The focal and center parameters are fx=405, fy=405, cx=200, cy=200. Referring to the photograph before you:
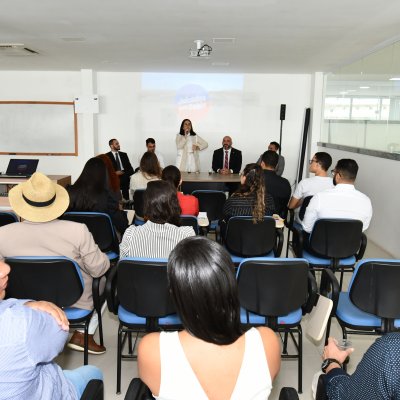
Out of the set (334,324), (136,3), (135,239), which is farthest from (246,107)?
(135,239)

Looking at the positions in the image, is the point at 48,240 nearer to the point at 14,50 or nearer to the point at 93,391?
the point at 93,391

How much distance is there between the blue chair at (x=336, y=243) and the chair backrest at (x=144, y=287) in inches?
59.1

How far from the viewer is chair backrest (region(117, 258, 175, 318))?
215 centimetres

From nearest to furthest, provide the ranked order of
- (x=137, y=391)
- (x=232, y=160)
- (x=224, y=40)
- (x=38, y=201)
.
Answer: (x=137, y=391), (x=38, y=201), (x=224, y=40), (x=232, y=160)

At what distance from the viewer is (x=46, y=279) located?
2.17 meters

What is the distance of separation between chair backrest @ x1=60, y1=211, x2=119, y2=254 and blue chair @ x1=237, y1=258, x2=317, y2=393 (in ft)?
4.63

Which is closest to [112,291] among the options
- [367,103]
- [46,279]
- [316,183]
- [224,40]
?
[46,279]

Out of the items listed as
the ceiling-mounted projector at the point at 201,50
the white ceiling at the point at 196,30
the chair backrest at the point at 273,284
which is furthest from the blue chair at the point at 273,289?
the ceiling-mounted projector at the point at 201,50

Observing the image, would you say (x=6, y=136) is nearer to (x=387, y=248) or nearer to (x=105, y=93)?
(x=105, y=93)

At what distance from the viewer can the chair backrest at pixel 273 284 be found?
7.13 feet

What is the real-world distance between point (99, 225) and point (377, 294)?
2.08m

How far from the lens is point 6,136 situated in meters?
8.76

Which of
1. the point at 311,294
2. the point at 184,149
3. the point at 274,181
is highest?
the point at 184,149

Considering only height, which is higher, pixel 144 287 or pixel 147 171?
pixel 147 171
